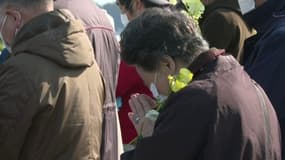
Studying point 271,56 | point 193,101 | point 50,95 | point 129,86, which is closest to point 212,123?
point 193,101

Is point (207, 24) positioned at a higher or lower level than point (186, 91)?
lower

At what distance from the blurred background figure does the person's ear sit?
1157 millimetres

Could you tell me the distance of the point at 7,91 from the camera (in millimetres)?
2881

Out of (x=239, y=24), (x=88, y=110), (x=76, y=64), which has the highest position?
(x=76, y=64)

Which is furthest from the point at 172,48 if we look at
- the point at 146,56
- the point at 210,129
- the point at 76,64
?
the point at 76,64

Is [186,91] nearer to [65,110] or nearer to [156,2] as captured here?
[65,110]

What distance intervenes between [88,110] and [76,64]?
0.23 metres

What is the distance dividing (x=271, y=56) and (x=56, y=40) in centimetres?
107

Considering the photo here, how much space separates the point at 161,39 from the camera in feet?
8.64

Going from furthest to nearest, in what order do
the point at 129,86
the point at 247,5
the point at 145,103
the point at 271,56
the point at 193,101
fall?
the point at 129,86 → the point at 247,5 → the point at 271,56 → the point at 145,103 → the point at 193,101

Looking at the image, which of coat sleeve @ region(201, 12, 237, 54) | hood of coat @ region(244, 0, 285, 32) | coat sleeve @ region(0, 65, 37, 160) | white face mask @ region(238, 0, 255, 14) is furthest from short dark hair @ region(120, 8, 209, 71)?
coat sleeve @ region(201, 12, 237, 54)

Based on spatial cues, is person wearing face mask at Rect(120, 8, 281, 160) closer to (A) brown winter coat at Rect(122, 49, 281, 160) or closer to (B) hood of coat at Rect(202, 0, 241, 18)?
(A) brown winter coat at Rect(122, 49, 281, 160)

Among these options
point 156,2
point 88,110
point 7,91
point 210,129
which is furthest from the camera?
point 156,2

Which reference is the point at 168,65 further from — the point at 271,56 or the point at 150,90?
the point at 271,56
